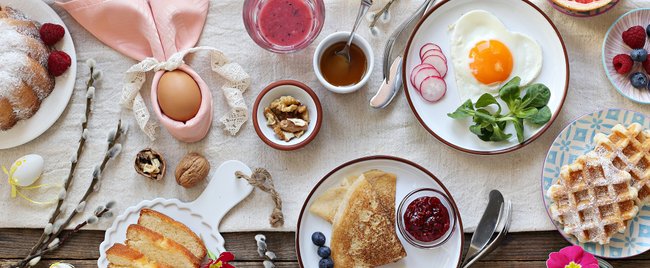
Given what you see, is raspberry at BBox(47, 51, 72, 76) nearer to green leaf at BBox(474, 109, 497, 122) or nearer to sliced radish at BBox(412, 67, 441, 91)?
sliced radish at BBox(412, 67, 441, 91)

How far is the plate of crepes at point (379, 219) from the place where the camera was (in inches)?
90.4

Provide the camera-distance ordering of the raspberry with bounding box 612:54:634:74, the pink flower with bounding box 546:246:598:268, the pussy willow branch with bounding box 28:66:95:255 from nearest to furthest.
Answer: the pink flower with bounding box 546:246:598:268 < the raspberry with bounding box 612:54:634:74 < the pussy willow branch with bounding box 28:66:95:255

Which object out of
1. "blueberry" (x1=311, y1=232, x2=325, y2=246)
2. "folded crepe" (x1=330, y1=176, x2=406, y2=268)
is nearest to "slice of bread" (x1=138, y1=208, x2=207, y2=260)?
"blueberry" (x1=311, y1=232, x2=325, y2=246)

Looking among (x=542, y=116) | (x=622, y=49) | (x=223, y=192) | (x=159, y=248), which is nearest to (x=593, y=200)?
(x=542, y=116)

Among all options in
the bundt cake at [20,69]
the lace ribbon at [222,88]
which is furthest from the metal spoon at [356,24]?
the bundt cake at [20,69]

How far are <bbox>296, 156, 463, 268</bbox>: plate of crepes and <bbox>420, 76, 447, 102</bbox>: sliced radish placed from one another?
0.26 meters

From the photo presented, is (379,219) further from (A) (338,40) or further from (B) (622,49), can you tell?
(B) (622,49)

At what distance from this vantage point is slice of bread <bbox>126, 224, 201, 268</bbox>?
93.2 inches

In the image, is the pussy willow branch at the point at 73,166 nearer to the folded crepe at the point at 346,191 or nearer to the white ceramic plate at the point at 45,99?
the white ceramic plate at the point at 45,99

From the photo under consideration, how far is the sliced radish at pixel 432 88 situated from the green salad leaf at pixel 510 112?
10 centimetres

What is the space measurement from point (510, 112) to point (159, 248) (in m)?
1.40

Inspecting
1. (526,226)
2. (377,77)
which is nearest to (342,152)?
(377,77)

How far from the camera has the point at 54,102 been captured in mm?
2439

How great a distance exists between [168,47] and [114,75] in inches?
10.2
